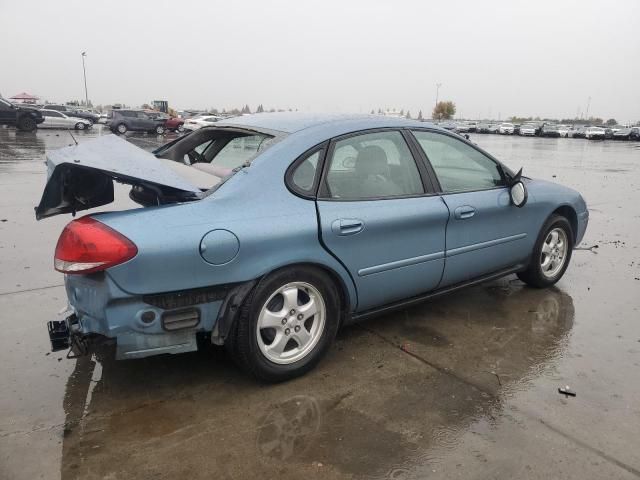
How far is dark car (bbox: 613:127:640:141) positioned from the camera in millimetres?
49656

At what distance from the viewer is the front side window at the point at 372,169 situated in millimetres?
3164

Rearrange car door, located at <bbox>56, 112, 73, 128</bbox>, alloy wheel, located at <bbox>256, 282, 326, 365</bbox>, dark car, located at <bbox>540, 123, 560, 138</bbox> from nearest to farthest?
alloy wheel, located at <bbox>256, 282, 326, 365</bbox>
car door, located at <bbox>56, 112, 73, 128</bbox>
dark car, located at <bbox>540, 123, 560, 138</bbox>

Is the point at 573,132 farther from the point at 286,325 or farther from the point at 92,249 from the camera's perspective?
the point at 92,249

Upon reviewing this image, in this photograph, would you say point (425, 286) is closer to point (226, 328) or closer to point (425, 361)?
point (425, 361)

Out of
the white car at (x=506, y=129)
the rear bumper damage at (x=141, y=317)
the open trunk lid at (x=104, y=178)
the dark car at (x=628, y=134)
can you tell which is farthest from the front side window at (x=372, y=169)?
the white car at (x=506, y=129)

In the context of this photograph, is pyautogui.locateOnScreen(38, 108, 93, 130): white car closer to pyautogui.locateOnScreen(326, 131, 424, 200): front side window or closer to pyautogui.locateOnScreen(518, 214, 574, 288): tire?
pyautogui.locateOnScreen(326, 131, 424, 200): front side window

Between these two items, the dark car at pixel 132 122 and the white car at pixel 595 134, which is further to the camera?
the white car at pixel 595 134

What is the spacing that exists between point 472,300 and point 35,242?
185 inches

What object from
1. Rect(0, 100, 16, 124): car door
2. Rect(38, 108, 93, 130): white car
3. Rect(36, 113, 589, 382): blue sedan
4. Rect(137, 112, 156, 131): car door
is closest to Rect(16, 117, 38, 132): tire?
Rect(0, 100, 16, 124): car door

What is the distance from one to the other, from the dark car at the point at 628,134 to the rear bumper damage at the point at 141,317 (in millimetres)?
56772

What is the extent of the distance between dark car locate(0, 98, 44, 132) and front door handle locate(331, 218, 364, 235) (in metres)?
28.2

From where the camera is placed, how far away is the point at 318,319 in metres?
3.08

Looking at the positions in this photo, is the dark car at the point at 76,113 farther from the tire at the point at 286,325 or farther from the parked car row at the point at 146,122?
the tire at the point at 286,325

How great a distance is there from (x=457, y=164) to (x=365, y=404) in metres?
2.02
